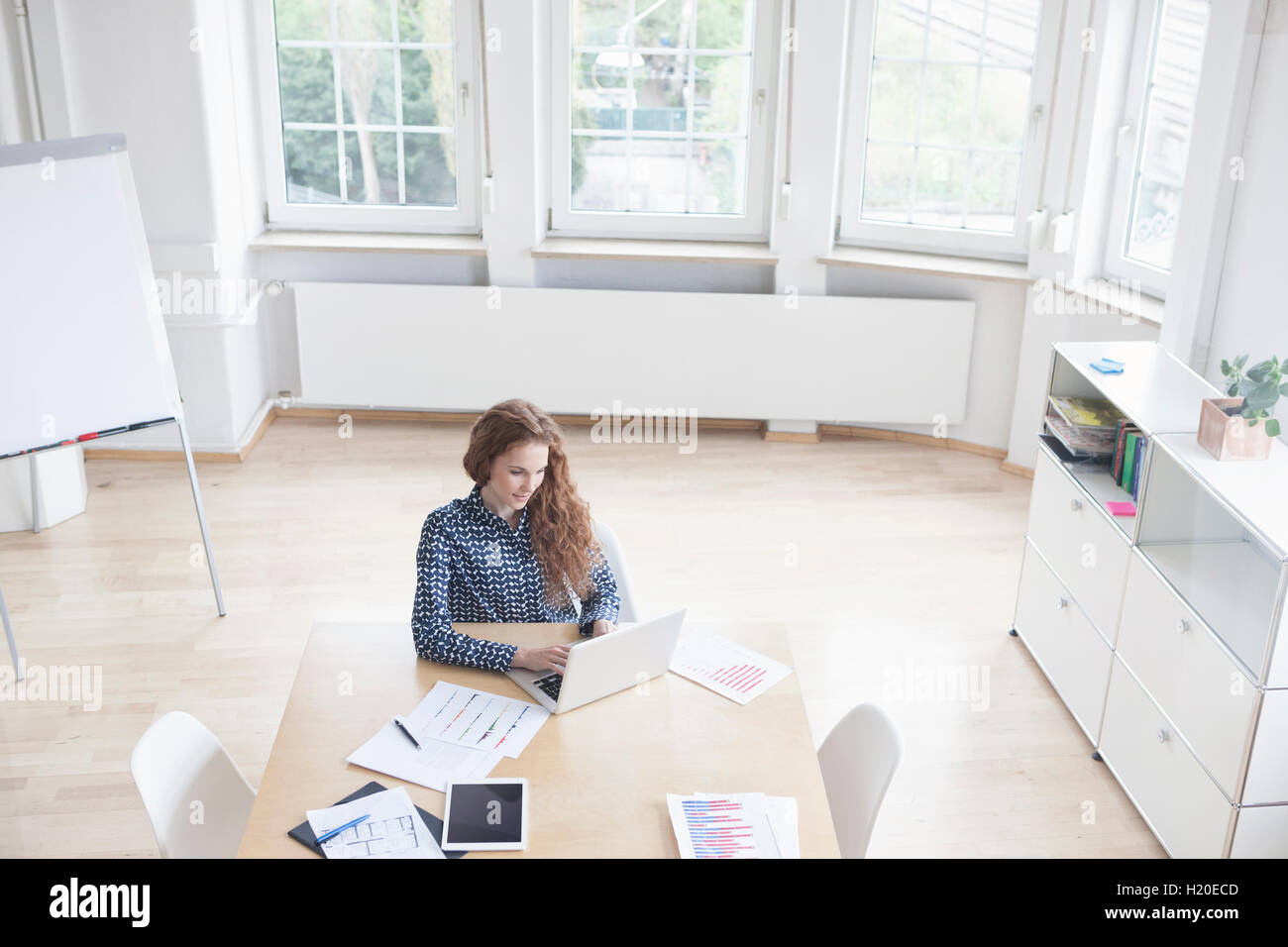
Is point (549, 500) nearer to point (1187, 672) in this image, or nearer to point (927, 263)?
point (1187, 672)

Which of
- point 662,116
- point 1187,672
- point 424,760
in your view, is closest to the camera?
point 424,760

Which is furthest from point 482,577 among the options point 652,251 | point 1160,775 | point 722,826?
point 652,251

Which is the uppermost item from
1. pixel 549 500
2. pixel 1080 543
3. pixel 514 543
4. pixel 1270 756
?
pixel 549 500

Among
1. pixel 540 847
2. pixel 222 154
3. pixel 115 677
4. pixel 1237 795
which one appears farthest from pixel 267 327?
pixel 1237 795

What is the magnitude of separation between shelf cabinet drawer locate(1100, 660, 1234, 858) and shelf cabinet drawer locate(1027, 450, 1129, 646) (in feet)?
0.74

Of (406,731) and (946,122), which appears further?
(946,122)

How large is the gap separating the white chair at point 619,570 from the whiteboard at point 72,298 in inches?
79.1

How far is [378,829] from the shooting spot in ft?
7.11

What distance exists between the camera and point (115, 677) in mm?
3951

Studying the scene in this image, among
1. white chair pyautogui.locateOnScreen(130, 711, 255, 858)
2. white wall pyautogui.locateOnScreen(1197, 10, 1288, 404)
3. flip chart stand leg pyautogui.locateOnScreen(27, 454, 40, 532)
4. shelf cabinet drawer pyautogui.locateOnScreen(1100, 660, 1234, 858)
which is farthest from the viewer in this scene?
flip chart stand leg pyautogui.locateOnScreen(27, 454, 40, 532)

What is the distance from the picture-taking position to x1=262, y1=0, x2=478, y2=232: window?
5711 mm

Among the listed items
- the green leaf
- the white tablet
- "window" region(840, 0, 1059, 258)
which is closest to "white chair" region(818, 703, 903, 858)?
the white tablet

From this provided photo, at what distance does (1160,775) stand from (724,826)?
5.48 feet

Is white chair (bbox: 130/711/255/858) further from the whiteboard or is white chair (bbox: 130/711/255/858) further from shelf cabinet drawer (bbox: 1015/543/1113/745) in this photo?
shelf cabinet drawer (bbox: 1015/543/1113/745)
